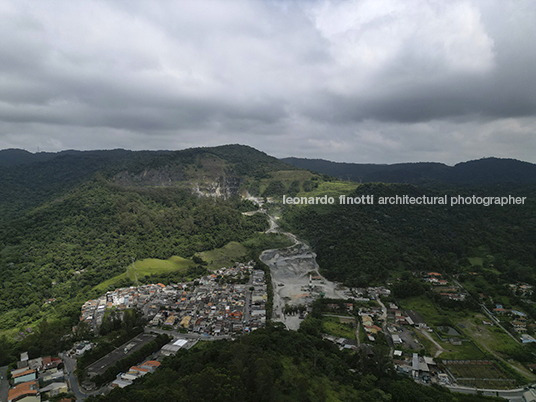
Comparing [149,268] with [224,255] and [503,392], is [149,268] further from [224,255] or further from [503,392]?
[503,392]

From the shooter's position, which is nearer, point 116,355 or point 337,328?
point 116,355

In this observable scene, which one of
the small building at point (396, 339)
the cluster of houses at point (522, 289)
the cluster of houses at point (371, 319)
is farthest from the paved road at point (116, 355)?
the cluster of houses at point (522, 289)

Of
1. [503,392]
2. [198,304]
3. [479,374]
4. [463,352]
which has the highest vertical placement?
[198,304]

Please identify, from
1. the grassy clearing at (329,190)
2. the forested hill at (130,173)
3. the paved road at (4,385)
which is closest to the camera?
the paved road at (4,385)

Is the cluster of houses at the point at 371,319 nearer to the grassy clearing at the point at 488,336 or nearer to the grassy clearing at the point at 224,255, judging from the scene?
the grassy clearing at the point at 488,336

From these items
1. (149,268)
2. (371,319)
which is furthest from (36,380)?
(371,319)

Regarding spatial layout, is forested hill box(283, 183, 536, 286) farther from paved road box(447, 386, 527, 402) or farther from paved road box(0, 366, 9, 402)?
paved road box(0, 366, 9, 402)

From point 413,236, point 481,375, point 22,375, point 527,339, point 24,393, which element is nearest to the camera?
point 24,393
